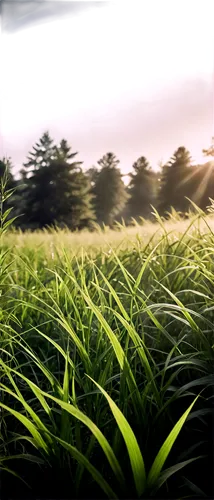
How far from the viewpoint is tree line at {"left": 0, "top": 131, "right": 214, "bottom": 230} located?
4.16ft

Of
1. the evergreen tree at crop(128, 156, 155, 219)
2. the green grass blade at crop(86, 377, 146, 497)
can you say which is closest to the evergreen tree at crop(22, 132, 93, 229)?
the evergreen tree at crop(128, 156, 155, 219)

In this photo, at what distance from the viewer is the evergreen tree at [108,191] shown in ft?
4.23

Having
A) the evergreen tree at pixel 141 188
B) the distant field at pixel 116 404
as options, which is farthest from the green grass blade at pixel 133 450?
the evergreen tree at pixel 141 188

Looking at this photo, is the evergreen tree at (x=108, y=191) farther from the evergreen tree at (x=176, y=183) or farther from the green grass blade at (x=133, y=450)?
the green grass blade at (x=133, y=450)

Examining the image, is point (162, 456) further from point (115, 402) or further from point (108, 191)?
point (108, 191)

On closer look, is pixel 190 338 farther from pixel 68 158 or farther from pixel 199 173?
pixel 68 158

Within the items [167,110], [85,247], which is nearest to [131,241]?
[85,247]

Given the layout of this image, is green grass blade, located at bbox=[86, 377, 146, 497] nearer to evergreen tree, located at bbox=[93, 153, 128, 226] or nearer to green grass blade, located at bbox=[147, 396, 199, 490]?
green grass blade, located at bbox=[147, 396, 199, 490]

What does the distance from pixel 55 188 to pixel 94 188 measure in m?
0.12

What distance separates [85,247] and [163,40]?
1.99 ft

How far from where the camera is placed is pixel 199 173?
4.07 feet

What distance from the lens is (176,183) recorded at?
1.29 metres

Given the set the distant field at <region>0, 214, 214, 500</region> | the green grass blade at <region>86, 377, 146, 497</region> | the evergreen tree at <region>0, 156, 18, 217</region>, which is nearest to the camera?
the green grass blade at <region>86, 377, 146, 497</region>

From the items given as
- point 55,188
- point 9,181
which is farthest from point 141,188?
point 9,181
